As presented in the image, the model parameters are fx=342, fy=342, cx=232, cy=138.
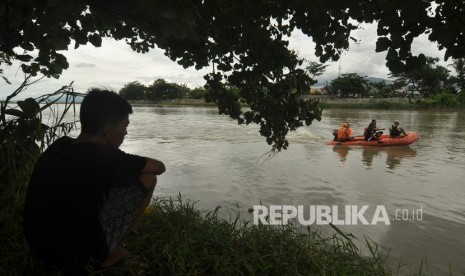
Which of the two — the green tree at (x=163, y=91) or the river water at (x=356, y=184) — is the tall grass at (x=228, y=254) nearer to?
the river water at (x=356, y=184)

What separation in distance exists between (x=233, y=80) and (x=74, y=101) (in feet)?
5.07

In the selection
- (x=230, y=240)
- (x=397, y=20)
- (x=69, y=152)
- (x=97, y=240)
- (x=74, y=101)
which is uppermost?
(x=397, y=20)

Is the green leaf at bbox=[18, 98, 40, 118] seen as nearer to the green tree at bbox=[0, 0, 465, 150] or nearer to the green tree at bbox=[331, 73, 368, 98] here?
the green tree at bbox=[0, 0, 465, 150]

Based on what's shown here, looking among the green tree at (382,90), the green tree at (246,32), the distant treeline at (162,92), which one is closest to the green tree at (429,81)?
the green tree at (382,90)

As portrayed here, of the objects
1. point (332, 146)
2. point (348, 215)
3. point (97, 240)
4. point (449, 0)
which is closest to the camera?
point (449, 0)

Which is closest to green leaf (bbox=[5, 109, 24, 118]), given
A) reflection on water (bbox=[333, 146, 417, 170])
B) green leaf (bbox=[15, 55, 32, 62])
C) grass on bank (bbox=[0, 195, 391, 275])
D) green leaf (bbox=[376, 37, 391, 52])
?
green leaf (bbox=[15, 55, 32, 62])

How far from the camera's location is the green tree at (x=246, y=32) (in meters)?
1.95

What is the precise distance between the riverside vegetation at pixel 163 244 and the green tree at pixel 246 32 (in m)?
0.60

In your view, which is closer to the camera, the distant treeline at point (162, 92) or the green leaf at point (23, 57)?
the green leaf at point (23, 57)

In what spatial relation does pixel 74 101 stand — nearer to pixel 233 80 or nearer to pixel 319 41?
pixel 233 80

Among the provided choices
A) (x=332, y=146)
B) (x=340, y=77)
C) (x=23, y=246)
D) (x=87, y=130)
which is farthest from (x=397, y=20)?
(x=340, y=77)

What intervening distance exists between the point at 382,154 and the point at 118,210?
37.8 feet

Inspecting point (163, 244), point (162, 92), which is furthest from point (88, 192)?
point (162, 92)

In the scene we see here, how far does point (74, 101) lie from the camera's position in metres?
3.29
